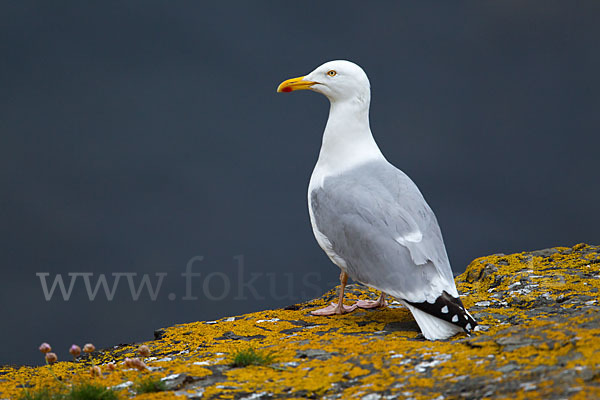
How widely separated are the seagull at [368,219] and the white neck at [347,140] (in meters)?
0.01

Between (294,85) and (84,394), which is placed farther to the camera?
(294,85)

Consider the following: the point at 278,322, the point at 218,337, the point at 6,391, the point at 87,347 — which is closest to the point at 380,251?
the point at 278,322

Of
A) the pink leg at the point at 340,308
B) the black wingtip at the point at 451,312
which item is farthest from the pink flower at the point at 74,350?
the pink leg at the point at 340,308

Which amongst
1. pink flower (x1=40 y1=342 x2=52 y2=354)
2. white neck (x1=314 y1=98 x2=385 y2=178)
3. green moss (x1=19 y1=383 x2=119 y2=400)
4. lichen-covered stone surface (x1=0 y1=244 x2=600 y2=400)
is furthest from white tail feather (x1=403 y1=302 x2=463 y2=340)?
pink flower (x1=40 y1=342 x2=52 y2=354)

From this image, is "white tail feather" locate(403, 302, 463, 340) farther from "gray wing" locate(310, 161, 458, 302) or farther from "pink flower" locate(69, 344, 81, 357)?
"pink flower" locate(69, 344, 81, 357)

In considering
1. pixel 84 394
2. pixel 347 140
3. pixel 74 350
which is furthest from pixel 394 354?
pixel 347 140

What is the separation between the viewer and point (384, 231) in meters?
6.37

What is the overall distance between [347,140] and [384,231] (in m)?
1.52

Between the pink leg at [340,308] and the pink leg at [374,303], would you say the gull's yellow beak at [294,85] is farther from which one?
the pink leg at [374,303]

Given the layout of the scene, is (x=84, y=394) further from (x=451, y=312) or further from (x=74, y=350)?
(x=451, y=312)

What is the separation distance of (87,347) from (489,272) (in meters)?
5.30

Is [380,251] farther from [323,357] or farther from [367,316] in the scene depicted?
[323,357]

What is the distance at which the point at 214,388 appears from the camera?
4332 mm

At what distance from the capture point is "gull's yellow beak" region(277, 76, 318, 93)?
7762 millimetres
